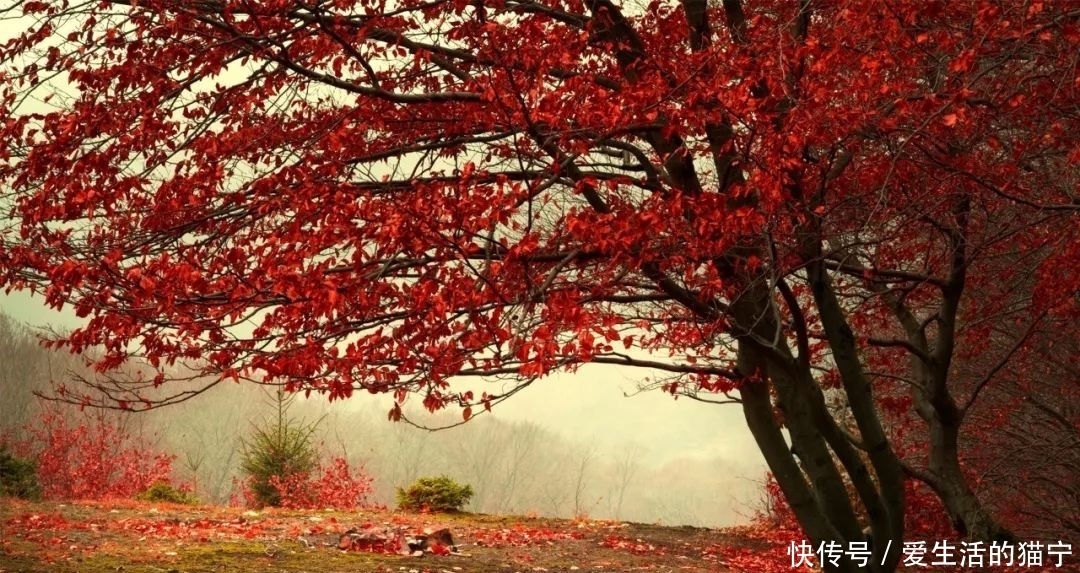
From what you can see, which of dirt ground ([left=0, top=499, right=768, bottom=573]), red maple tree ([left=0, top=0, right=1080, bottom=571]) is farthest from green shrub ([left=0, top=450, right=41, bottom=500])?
red maple tree ([left=0, top=0, right=1080, bottom=571])

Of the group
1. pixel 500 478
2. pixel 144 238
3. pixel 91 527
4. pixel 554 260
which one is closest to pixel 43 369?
pixel 500 478

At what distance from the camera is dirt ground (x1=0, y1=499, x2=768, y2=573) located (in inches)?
374

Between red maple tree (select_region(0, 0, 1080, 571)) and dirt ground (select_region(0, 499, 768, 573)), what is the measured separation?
257 centimetres

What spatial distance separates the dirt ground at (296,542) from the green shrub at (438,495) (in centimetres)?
58

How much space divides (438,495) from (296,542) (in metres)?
6.29

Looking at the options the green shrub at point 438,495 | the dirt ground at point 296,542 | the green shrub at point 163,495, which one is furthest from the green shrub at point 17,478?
the green shrub at point 438,495

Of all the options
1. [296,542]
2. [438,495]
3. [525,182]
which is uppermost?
[525,182]


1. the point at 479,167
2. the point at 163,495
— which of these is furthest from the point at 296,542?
the point at 163,495

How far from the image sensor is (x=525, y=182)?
7.41 meters

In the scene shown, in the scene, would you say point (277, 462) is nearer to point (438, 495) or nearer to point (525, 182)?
point (438, 495)

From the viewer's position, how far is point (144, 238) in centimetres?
802

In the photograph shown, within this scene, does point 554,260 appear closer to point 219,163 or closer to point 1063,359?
point 219,163

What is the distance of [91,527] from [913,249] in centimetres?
1059

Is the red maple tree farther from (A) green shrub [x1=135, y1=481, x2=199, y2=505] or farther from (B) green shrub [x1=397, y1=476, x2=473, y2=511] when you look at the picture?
(A) green shrub [x1=135, y1=481, x2=199, y2=505]
